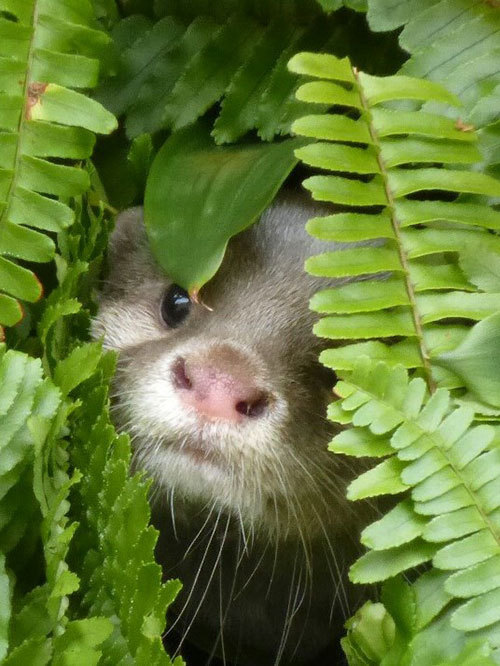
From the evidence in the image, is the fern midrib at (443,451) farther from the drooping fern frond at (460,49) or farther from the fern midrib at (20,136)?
the fern midrib at (20,136)

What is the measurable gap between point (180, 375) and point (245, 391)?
12 cm

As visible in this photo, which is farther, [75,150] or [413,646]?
[75,150]

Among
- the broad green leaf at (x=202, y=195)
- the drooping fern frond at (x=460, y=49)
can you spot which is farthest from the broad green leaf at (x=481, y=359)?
the broad green leaf at (x=202, y=195)

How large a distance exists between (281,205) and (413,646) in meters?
0.87

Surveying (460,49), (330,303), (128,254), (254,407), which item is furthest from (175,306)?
(460,49)

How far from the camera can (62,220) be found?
157 cm

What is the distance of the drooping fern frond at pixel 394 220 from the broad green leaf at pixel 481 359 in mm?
25

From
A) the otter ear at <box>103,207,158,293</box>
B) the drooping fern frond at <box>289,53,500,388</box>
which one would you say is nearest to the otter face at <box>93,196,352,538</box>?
the otter ear at <box>103,207,158,293</box>

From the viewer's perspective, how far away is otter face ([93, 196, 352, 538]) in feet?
5.16

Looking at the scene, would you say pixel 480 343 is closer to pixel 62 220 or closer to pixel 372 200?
pixel 372 200

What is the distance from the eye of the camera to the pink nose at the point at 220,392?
5.01ft

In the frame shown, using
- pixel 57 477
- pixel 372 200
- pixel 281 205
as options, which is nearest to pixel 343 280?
pixel 281 205

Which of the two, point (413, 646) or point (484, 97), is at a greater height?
point (484, 97)

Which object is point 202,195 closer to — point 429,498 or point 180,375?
point 180,375
